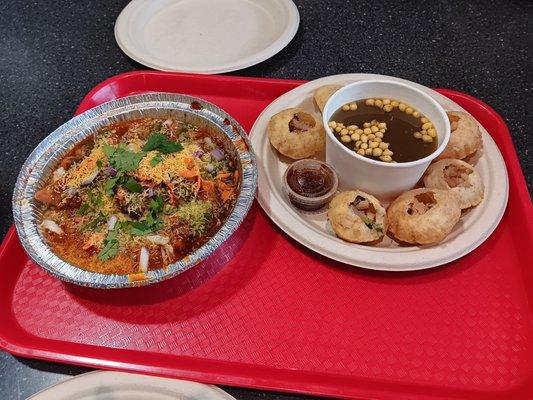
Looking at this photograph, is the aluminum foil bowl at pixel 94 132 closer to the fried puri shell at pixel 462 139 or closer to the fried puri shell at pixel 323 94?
the fried puri shell at pixel 323 94

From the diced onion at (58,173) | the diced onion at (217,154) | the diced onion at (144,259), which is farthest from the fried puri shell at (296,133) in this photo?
the diced onion at (58,173)

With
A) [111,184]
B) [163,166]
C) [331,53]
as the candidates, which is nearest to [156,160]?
[163,166]

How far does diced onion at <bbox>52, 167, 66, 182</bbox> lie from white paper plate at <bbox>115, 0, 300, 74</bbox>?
736mm

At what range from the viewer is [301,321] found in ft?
4.79

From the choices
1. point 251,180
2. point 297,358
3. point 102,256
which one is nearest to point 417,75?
point 251,180

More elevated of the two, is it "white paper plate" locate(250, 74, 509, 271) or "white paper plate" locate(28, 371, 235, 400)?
"white paper plate" locate(250, 74, 509, 271)

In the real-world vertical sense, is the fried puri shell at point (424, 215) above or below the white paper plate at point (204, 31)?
below

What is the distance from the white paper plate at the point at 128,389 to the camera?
1307mm

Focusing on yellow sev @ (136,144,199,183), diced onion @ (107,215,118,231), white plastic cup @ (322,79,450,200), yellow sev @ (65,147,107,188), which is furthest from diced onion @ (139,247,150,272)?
white plastic cup @ (322,79,450,200)

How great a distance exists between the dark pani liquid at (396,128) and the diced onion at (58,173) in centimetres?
106

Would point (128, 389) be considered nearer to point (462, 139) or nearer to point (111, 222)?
point (111, 222)

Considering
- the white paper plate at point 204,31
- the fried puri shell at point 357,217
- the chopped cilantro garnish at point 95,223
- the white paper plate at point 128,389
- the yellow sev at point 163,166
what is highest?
the white paper plate at point 204,31

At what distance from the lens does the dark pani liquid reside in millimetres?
1608

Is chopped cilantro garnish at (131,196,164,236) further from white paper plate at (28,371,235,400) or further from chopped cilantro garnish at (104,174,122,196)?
white paper plate at (28,371,235,400)
